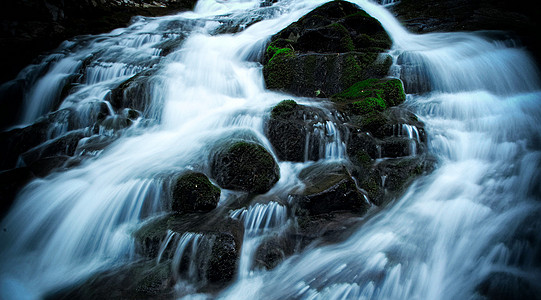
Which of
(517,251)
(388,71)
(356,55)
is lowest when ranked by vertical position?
(517,251)

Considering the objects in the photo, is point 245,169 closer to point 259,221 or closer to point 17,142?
point 259,221

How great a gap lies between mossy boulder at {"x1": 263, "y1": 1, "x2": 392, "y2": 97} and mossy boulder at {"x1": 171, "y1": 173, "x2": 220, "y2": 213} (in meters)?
4.42

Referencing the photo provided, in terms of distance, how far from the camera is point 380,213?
14.9 feet

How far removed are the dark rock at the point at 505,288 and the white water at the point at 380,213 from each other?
0.11 metres

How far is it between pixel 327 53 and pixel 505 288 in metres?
6.87

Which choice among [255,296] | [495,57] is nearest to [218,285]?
[255,296]

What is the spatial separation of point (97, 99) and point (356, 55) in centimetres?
739

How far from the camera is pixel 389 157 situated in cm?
547

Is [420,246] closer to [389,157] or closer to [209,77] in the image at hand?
[389,157]

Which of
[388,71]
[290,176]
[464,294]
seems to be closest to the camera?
[464,294]

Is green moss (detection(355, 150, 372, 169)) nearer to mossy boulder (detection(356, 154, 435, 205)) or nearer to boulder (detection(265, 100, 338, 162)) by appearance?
mossy boulder (detection(356, 154, 435, 205))

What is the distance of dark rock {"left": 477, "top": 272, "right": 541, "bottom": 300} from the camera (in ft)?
9.01

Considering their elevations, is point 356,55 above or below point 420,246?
above

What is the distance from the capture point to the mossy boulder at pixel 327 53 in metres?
7.61
